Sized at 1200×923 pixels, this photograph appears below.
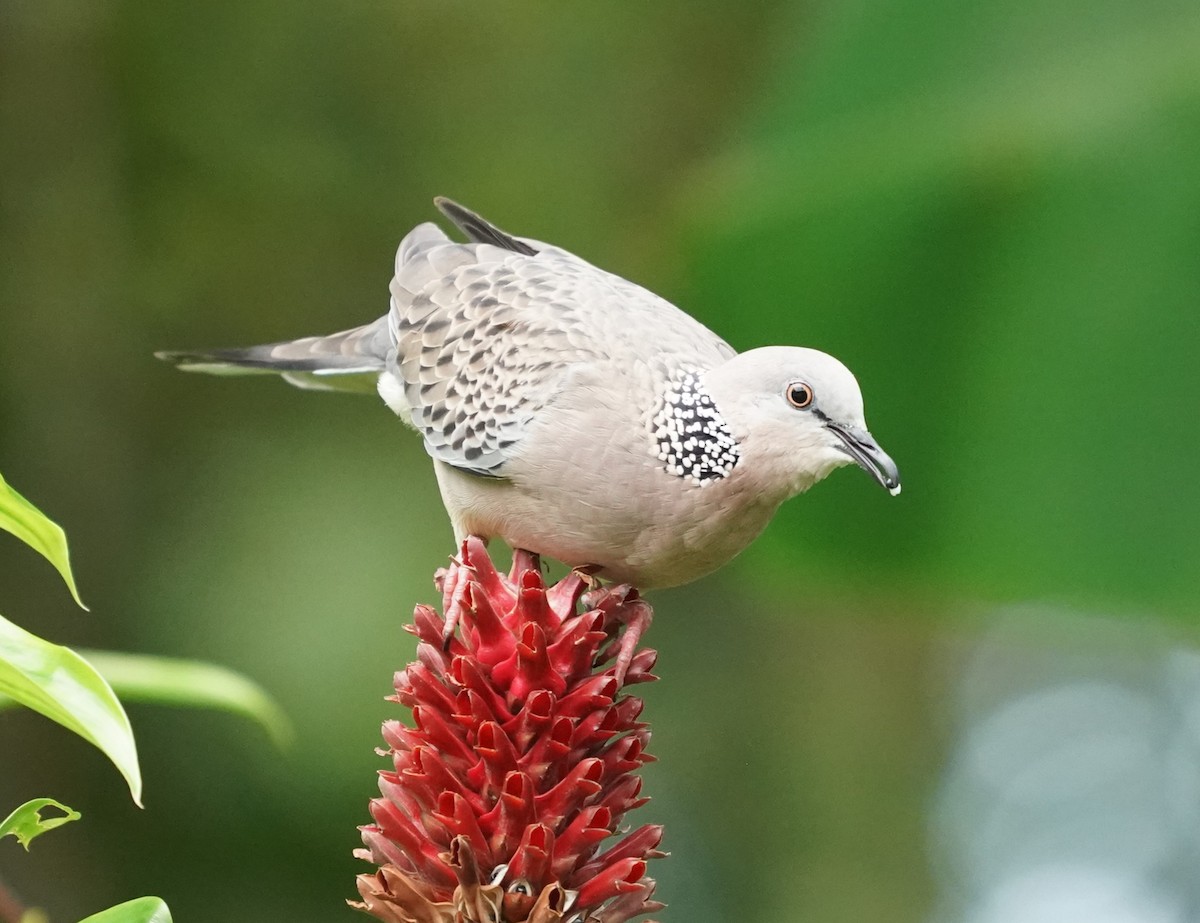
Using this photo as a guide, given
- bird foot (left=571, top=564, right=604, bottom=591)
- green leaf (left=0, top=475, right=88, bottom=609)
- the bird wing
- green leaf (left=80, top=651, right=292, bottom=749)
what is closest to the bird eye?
the bird wing

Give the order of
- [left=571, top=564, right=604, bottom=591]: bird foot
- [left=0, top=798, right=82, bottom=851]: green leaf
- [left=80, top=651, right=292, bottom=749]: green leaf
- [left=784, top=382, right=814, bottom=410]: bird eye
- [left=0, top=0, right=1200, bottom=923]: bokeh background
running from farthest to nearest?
[left=0, top=0, right=1200, bottom=923]: bokeh background, [left=571, top=564, right=604, bottom=591]: bird foot, [left=784, top=382, right=814, bottom=410]: bird eye, [left=80, top=651, right=292, bottom=749]: green leaf, [left=0, top=798, right=82, bottom=851]: green leaf

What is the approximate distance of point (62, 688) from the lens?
2.84ft

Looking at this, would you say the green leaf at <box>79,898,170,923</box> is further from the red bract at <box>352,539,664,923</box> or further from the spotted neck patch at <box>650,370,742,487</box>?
the spotted neck patch at <box>650,370,742,487</box>

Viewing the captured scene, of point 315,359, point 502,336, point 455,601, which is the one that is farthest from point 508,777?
point 315,359

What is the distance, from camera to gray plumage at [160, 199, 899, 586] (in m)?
1.53

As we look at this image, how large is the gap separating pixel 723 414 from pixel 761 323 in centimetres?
141

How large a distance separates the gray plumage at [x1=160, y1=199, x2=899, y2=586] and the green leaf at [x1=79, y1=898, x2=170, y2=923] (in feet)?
2.63

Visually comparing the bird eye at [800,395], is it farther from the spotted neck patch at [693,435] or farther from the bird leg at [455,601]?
the bird leg at [455,601]

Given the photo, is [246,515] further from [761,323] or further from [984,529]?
[984,529]

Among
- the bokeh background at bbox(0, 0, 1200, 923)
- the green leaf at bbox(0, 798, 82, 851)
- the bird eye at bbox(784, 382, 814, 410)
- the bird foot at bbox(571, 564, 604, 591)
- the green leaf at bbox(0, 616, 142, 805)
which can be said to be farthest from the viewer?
the bokeh background at bbox(0, 0, 1200, 923)

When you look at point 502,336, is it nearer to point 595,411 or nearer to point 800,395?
point 595,411

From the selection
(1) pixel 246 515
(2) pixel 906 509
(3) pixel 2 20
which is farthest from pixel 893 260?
(3) pixel 2 20

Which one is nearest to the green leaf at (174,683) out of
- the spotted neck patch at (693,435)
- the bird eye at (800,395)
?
the spotted neck patch at (693,435)

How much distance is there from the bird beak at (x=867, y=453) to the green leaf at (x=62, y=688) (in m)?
0.89
